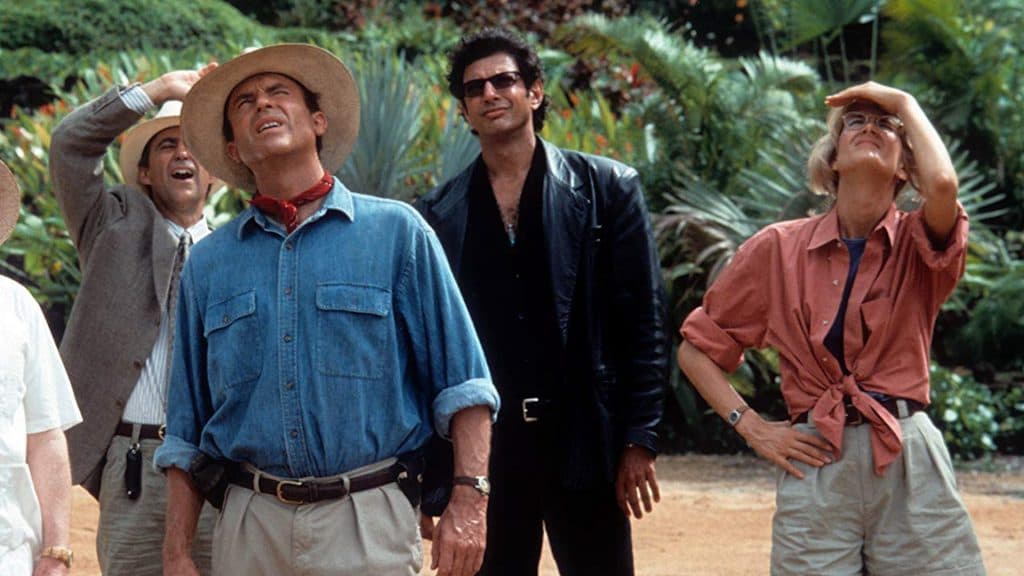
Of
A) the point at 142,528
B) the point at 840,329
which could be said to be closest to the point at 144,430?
the point at 142,528

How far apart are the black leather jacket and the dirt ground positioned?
2.96 m

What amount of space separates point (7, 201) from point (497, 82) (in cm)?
193

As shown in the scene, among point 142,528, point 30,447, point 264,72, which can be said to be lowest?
point 142,528

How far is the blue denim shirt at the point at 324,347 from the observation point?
392cm

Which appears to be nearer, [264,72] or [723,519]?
[264,72]

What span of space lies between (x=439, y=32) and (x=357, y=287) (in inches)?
551

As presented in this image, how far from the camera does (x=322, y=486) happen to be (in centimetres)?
388

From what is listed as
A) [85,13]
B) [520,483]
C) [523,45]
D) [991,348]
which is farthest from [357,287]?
[85,13]

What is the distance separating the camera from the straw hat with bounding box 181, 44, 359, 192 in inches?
169

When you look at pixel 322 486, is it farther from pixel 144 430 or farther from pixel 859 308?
pixel 859 308

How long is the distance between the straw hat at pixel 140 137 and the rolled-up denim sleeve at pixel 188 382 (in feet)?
5.42

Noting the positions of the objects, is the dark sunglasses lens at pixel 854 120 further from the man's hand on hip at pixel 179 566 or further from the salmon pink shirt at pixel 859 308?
the man's hand on hip at pixel 179 566

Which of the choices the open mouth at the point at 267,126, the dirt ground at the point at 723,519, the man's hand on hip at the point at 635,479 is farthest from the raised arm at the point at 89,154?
the dirt ground at the point at 723,519

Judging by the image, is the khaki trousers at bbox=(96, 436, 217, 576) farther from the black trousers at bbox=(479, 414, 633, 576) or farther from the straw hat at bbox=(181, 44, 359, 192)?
the straw hat at bbox=(181, 44, 359, 192)
